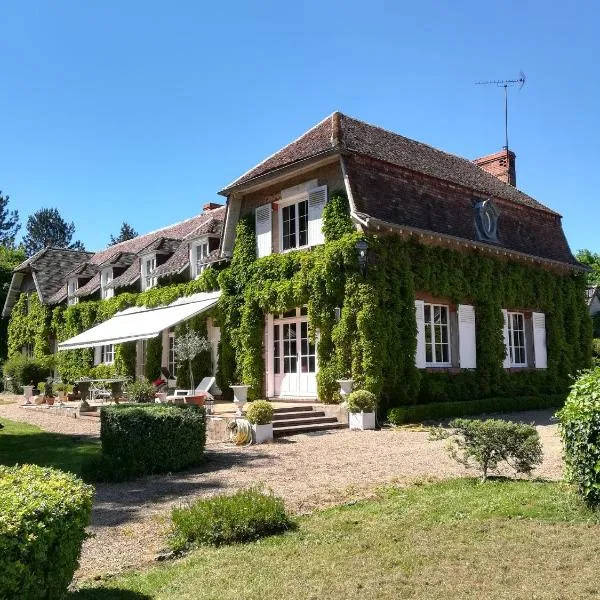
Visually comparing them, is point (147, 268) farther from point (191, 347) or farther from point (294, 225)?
point (294, 225)

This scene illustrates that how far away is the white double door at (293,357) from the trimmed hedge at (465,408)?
292 cm

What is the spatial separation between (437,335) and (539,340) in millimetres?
5412

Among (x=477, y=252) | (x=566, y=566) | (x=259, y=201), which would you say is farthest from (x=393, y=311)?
(x=566, y=566)

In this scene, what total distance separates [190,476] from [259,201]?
1148 centimetres

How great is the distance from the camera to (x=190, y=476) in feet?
33.4

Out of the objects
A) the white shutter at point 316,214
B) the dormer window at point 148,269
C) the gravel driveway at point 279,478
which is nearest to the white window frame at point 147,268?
the dormer window at point 148,269

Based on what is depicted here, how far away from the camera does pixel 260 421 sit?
13422 mm

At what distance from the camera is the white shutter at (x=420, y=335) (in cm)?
1750

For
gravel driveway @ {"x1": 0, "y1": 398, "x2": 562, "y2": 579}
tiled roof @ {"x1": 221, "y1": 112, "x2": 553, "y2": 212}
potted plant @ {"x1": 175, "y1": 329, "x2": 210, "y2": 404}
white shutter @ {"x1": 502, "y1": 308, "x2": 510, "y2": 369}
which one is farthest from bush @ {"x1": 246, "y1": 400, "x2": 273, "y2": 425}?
white shutter @ {"x1": 502, "y1": 308, "x2": 510, "y2": 369}

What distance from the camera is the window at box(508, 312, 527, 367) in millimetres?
21297

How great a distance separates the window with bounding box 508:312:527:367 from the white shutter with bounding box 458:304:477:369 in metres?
2.60

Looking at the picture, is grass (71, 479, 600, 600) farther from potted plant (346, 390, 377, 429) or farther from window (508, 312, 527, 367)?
window (508, 312, 527, 367)

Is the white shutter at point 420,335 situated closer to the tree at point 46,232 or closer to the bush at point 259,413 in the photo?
the bush at point 259,413

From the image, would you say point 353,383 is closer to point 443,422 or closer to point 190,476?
point 443,422
